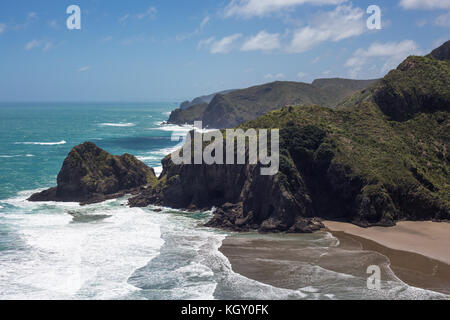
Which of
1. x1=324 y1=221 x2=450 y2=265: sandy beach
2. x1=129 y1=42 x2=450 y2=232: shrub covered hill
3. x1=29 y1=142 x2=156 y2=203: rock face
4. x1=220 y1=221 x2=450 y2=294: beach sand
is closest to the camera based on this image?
x1=220 y1=221 x2=450 y2=294: beach sand

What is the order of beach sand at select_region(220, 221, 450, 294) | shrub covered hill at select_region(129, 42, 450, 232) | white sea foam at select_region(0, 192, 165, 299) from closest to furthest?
1. white sea foam at select_region(0, 192, 165, 299)
2. beach sand at select_region(220, 221, 450, 294)
3. shrub covered hill at select_region(129, 42, 450, 232)

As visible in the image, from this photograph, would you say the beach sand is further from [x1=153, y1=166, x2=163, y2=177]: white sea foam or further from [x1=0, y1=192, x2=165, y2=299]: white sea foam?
[x1=153, y1=166, x2=163, y2=177]: white sea foam

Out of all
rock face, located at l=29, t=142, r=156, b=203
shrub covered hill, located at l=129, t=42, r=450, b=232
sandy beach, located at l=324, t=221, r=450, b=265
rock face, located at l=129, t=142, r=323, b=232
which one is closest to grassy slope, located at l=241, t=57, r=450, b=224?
shrub covered hill, located at l=129, t=42, r=450, b=232

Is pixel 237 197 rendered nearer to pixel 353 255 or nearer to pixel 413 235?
pixel 353 255

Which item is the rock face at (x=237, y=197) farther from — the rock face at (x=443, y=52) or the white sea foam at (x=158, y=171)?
the rock face at (x=443, y=52)

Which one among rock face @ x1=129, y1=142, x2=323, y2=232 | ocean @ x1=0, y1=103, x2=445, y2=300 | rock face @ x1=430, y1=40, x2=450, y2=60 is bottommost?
ocean @ x1=0, y1=103, x2=445, y2=300

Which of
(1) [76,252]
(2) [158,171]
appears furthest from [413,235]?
(2) [158,171]

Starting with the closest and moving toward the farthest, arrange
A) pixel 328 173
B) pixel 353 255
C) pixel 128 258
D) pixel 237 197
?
pixel 128 258
pixel 353 255
pixel 328 173
pixel 237 197
